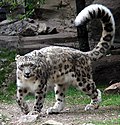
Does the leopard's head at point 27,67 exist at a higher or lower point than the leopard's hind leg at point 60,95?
higher

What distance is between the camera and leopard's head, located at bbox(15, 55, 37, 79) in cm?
799

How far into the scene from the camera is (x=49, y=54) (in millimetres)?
8500

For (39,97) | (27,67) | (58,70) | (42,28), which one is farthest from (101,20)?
(42,28)

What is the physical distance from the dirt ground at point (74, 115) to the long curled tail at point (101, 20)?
0.93 meters

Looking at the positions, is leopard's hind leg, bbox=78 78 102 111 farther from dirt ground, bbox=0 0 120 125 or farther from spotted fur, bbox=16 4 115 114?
dirt ground, bbox=0 0 120 125

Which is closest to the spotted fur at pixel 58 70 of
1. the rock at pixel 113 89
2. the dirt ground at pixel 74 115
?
the dirt ground at pixel 74 115

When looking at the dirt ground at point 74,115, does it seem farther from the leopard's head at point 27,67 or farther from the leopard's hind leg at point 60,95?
the leopard's head at point 27,67

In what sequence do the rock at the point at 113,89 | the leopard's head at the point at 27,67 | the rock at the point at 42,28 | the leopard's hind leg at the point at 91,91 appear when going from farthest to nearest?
the rock at the point at 42,28 < the rock at the point at 113,89 < the leopard's hind leg at the point at 91,91 < the leopard's head at the point at 27,67

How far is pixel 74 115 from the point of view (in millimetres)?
8141

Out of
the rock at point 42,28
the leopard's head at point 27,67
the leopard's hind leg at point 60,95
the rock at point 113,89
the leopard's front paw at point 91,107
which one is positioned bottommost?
the rock at point 113,89

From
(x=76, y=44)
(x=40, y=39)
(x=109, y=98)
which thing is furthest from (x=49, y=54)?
(x=40, y=39)

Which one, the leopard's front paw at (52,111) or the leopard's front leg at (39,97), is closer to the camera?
the leopard's front leg at (39,97)

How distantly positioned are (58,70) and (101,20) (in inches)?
46.1

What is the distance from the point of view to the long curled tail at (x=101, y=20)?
8.43m
